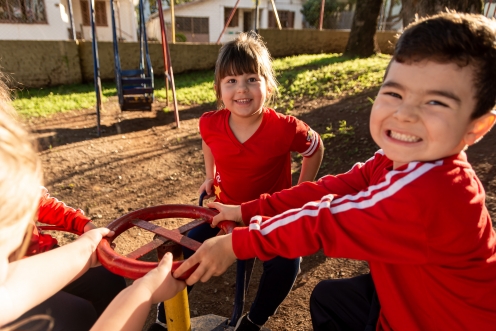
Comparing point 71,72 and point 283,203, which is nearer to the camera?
point 283,203

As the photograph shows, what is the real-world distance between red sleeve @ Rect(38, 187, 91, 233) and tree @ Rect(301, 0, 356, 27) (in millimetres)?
23170

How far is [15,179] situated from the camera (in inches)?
36.9

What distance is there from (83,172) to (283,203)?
353cm

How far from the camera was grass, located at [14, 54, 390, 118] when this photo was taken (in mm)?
6605

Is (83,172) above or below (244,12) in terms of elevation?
below

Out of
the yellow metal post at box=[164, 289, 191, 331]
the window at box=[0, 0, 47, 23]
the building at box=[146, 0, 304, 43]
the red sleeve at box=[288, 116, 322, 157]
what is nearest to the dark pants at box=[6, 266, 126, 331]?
the yellow metal post at box=[164, 289, 191, 331]

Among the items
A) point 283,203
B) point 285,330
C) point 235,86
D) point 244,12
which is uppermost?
point 244,12

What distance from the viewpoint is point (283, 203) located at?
1.62 m

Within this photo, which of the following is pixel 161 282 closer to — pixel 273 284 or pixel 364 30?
pixel 273 284

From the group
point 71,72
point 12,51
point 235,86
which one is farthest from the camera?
point 71,72

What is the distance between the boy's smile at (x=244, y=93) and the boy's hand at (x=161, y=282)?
3.57ft

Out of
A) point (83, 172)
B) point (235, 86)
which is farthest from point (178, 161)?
point (235, 86)

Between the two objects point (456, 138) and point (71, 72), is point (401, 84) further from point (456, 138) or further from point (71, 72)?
point (71, 72)

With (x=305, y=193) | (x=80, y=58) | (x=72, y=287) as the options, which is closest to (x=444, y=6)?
(x=305, y=193)
